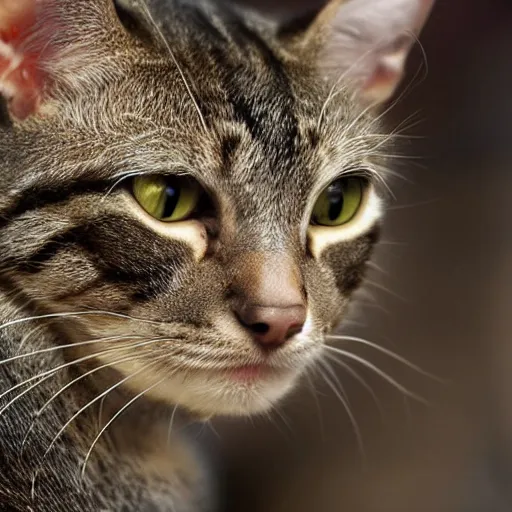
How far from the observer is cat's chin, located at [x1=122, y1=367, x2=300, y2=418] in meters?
0.71

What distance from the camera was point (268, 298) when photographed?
67 cm

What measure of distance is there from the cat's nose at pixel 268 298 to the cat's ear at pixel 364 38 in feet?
0.81

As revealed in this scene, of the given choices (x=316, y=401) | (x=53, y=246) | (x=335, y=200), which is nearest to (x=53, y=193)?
(x=53, y=246)

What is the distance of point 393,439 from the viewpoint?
1189 millimetres

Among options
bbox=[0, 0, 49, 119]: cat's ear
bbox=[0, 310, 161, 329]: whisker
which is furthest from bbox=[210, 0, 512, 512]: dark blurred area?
bbox=[0, 0, 49, 119]: cat's ear

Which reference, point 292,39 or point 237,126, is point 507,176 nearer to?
point 292,39

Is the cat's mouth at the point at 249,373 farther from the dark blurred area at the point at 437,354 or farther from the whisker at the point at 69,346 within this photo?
the dark blurred area at the point at 437,354

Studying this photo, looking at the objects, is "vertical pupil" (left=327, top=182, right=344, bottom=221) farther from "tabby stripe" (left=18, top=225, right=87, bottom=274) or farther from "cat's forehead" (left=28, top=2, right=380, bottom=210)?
"tabby stripe" (left=18, top=225, right=87, bottom=274)

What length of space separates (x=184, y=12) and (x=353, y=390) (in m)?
0.64

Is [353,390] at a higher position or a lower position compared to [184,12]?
lower

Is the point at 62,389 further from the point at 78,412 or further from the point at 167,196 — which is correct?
the point at 167,196

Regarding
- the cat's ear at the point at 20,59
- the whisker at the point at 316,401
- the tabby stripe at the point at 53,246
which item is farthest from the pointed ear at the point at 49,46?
the whisker at the point at 316,401

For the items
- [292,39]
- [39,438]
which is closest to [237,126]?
[292,39]

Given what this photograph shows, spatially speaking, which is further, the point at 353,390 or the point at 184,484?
the point at 353,390
